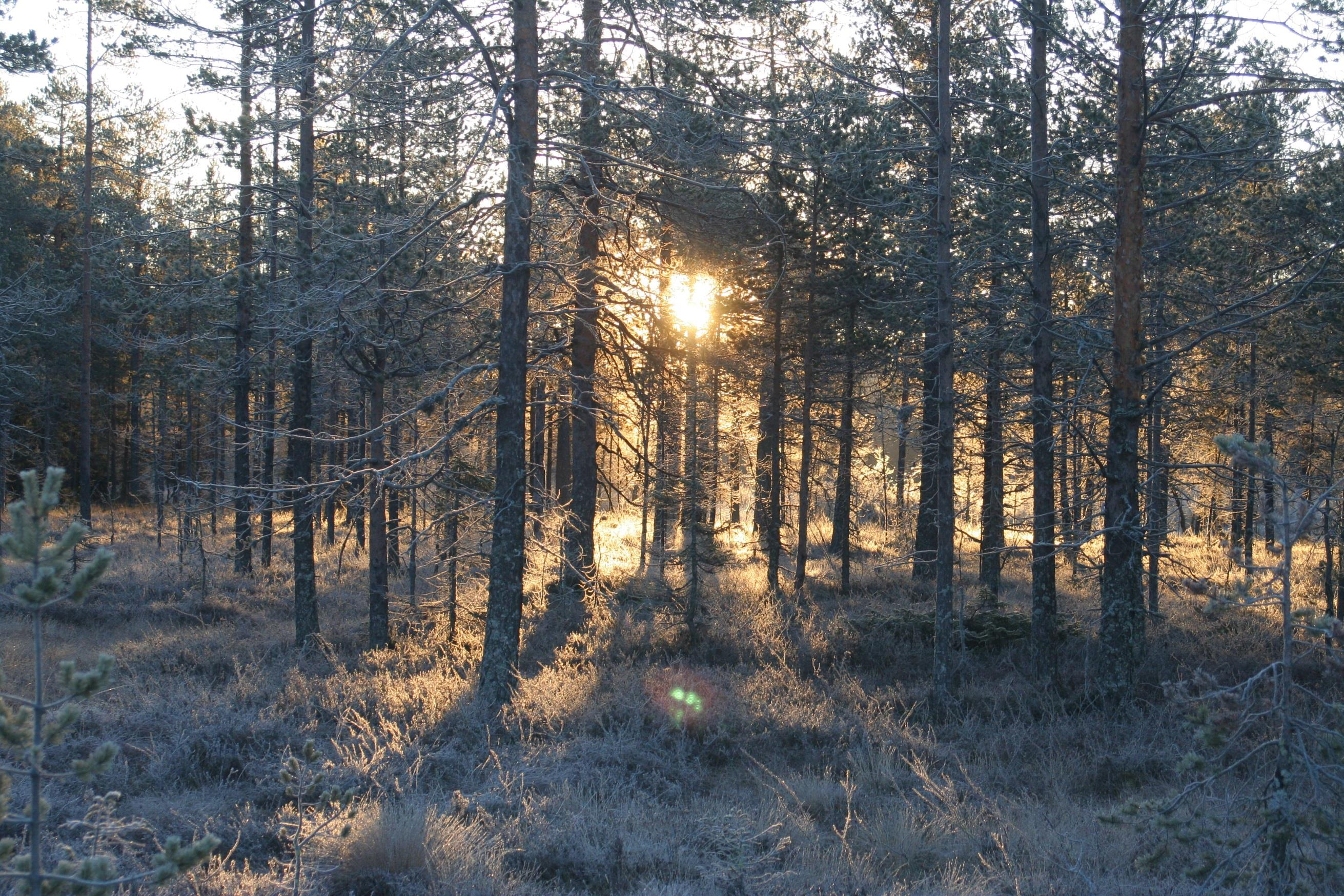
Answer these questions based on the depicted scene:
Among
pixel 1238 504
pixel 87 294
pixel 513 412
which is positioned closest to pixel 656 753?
pixel 513 412

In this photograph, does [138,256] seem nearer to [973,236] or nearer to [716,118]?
[716,118]

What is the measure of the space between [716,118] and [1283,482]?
7.11 meters

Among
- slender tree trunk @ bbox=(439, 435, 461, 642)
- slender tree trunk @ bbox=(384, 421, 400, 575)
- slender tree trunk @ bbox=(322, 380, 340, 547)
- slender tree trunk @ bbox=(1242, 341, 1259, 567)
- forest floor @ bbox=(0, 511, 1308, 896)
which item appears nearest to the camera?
forest floor @ bbox=(0, 511, 1308, 896)

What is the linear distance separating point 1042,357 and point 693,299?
565cm

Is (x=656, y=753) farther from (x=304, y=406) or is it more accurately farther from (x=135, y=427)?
(x=135, y=427)

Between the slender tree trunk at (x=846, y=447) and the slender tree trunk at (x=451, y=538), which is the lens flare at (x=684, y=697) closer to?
the slender tree trunk at (x=451, y=538)

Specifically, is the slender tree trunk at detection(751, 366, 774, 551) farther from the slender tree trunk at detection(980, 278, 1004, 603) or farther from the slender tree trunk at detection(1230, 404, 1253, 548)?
the slender tree trunk at detection(1230, 404, 1253, 548)

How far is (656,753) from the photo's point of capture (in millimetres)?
8273

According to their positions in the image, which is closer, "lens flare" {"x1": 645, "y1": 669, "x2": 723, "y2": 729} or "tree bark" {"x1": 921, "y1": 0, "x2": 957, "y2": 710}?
"lens flare" {"x1": 645, "y1": 669, "x2": 723, "y2": 729}

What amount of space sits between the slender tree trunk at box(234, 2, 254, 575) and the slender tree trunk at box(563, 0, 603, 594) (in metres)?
3.64

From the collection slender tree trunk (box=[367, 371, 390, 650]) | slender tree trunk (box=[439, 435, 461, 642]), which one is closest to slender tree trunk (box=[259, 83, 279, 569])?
slender tree trunk (box=[367, 371, 390, 650])

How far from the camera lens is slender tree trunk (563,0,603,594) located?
9.49m

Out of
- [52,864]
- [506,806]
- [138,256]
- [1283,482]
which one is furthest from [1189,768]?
[138,256]

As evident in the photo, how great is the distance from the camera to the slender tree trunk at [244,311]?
1024 cm
